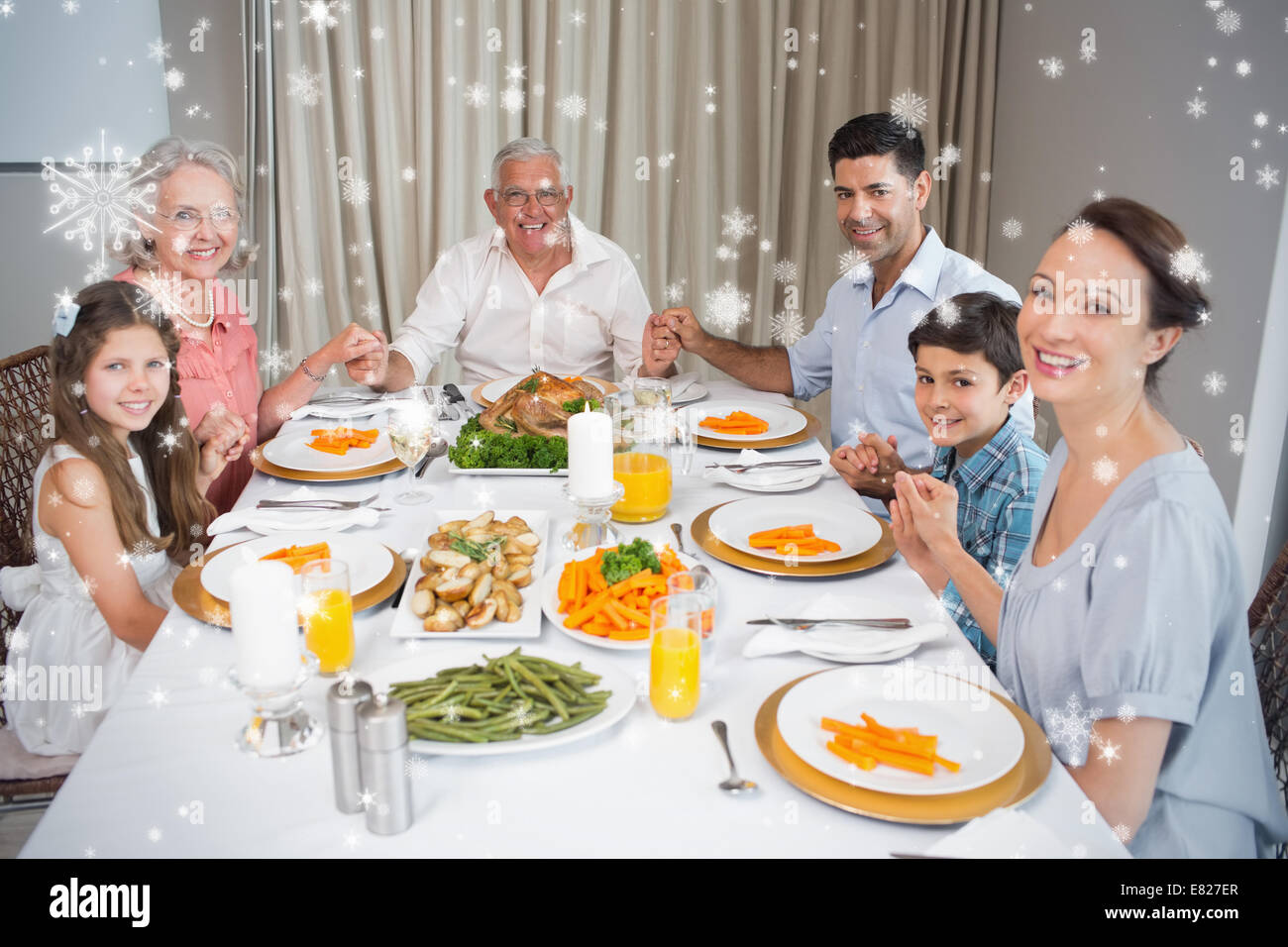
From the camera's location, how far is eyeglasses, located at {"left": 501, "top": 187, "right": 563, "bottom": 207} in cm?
310

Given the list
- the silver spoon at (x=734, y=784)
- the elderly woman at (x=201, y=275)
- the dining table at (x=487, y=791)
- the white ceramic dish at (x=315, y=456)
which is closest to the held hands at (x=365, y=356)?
the elderly woman at (x=201, y=275)

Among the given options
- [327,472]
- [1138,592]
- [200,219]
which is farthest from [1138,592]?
[200,219]

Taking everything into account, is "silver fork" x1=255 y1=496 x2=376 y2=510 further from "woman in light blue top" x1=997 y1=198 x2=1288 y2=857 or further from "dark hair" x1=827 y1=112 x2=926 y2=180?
"dark hair" x1=827 y1=112 x2=926 y2=180

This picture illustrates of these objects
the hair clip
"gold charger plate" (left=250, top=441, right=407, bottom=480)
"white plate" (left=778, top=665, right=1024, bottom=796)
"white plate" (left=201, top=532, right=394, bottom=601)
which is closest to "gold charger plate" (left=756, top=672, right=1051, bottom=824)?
"white plate" (left=778, top=665, right=1024, bottom=796)

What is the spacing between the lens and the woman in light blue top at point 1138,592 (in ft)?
3.90

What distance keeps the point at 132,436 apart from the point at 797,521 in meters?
1.21

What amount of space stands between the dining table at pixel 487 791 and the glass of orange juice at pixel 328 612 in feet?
0.10

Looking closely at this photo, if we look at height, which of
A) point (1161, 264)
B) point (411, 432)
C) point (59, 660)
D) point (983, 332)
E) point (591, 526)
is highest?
point (1161, 264)

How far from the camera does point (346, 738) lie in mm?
991

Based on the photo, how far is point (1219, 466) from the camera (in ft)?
8.30

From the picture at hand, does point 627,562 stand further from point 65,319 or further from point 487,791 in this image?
point 65,319

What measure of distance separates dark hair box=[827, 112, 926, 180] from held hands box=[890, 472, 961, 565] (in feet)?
4.21
